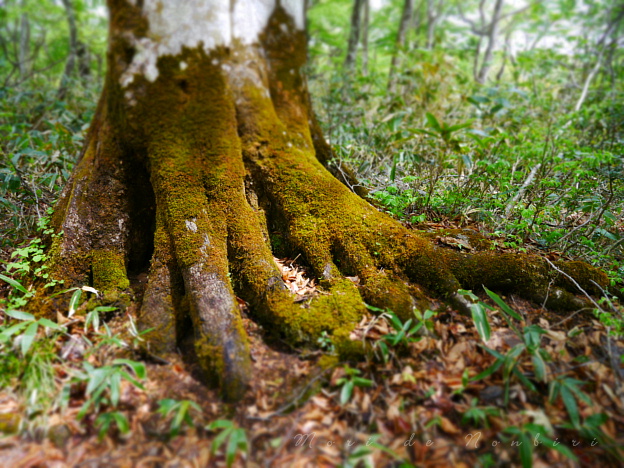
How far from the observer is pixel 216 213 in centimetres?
233

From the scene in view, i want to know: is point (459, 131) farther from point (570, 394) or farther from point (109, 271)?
point (109, 271)

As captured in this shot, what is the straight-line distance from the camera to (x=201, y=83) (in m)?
2.51

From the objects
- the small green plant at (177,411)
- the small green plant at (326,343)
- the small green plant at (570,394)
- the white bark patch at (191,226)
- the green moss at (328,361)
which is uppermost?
the white bark patch at (191,226)

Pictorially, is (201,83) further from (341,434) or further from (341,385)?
(341,434)

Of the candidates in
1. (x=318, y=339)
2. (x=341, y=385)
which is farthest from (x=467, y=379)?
(x=318, y=339)

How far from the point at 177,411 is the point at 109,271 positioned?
1181 millimetres

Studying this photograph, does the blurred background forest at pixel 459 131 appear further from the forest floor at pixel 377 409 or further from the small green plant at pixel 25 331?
the small green plant at pixel 25 331

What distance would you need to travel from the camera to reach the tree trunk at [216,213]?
209 centimetres

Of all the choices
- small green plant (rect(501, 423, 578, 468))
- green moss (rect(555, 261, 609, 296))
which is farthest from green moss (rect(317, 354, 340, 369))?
green moss (rect(555, 261, 609, 296))

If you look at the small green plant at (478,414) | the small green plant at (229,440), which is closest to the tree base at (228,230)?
the small green plant at (229,440)

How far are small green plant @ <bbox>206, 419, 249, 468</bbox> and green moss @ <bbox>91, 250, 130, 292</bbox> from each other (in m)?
1.25

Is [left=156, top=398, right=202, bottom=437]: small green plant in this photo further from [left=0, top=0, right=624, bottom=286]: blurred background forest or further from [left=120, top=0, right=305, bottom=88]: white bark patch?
[left=120, top=0, right=305, bottom=88]: white bark patch

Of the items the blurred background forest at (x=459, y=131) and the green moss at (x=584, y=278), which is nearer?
the green moss at (x=584, y=278)

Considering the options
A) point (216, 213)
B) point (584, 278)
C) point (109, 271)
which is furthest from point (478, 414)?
point (109, 271)
